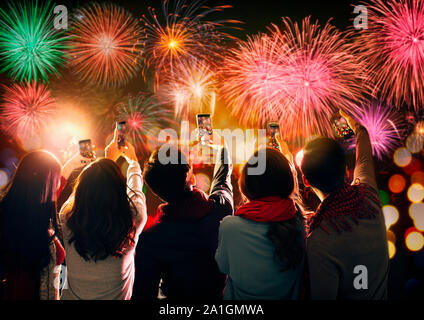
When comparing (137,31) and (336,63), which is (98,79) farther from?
(336,63)

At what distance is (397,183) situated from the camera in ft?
21.4

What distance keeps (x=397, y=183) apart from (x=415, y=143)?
4.28 feet

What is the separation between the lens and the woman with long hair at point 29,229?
1642 mm

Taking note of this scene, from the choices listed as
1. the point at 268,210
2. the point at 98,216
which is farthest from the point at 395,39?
the point at 98,216

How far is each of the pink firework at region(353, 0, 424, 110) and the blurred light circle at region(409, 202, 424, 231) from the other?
259 centimetres

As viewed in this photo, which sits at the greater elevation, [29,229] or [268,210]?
[268,210]

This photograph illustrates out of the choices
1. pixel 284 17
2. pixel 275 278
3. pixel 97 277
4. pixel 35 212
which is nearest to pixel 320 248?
pixel 275 278

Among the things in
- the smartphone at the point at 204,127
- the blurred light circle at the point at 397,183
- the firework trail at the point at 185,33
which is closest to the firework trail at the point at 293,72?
the firework trail at the point at 185,33

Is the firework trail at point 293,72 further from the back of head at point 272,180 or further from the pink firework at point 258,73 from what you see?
the back of head at point 272,180

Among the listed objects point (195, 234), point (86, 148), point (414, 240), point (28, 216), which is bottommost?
point (414, 240)

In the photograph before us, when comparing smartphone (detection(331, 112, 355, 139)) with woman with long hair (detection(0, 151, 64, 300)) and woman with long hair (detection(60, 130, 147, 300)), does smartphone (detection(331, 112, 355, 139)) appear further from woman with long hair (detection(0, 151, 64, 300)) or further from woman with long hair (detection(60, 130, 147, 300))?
woman with long hair (detection(0, 151, 64, 300))

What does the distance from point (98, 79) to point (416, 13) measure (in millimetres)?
9238

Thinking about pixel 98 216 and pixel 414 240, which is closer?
pixel 98 216

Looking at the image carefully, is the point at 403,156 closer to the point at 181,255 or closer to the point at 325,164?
the point at 325,164
